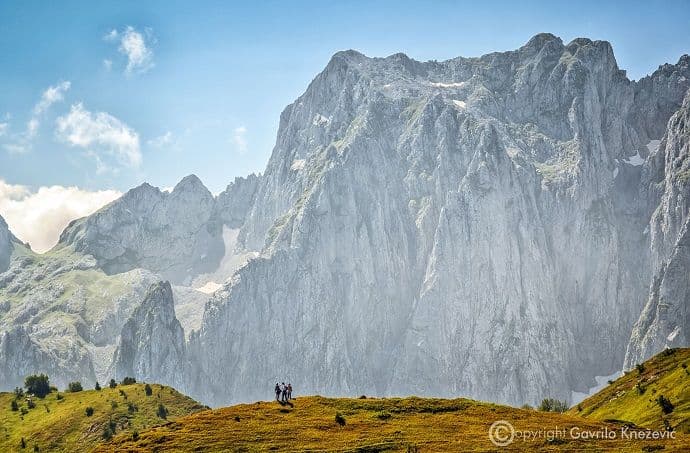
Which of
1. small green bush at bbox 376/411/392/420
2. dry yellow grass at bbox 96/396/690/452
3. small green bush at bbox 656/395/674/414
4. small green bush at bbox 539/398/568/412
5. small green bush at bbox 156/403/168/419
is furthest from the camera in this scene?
small green bush at bbox 539/398/568/412

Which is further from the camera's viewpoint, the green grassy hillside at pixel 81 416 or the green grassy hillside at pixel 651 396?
the green grassy hillside at pixel 81 416

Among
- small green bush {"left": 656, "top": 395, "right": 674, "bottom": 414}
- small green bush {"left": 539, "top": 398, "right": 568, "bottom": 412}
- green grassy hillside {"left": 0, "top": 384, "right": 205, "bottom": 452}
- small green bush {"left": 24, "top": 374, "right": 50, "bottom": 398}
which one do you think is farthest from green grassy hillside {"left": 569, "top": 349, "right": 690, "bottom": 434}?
small green bush {"left": 24, "top": 374, "right": 50, "bottom": 398}

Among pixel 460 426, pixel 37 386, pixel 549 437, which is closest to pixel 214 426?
pixel 460 426

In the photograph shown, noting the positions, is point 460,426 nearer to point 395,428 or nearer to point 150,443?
point 395,428

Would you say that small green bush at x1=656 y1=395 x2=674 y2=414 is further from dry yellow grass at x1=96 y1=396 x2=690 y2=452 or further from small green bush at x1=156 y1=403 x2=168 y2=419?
small green bush at x1=156 y1=403 x2=168 y2=419

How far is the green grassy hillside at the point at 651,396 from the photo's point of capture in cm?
8562

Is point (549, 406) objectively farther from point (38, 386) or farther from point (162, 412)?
point (38, 386)

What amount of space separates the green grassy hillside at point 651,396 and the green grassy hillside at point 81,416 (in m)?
64.3

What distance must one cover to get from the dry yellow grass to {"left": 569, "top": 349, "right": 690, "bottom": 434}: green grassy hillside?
1089 cm

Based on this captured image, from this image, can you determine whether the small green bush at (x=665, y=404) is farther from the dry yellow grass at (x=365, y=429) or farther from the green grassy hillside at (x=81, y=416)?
the green grassy hillside at (x=81, y=416)

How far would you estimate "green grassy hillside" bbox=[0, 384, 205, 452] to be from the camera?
10762cm

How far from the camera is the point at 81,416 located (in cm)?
11675

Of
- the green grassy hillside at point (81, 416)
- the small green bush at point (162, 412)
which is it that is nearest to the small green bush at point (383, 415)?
the green grassy hillside at point (81, 416)

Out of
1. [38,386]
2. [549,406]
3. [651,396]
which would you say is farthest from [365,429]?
[38,386]
